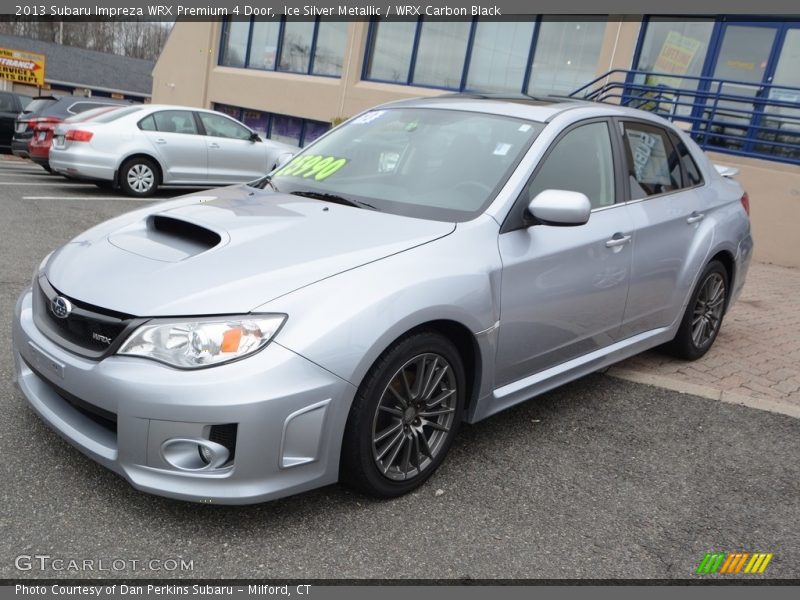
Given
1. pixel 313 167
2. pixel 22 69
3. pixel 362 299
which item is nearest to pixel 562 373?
pixel 362 299

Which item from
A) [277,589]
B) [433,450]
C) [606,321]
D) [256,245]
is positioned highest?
[256,245]

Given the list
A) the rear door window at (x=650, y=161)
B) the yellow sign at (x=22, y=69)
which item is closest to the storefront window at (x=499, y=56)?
the rear door window at (x=650, y=161)

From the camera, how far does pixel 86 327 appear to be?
2742 mm

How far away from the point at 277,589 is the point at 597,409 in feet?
7.90

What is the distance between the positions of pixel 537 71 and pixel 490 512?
43.7 ft

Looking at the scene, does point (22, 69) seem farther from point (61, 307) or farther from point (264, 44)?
point (61, 307)

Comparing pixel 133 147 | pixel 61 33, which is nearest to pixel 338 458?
pixel 133 147

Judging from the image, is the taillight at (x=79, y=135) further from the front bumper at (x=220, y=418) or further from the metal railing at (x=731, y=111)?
the front bumper at (x=220, y=418)

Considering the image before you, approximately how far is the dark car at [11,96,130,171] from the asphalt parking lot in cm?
1132

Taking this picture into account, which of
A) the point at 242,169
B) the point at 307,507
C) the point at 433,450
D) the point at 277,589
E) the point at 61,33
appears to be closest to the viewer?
the point at 277,589

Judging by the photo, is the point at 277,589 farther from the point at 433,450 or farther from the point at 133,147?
the point at 133,147

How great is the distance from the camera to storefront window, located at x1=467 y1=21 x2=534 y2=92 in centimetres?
1509

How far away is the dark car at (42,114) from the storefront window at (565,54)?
329 inches

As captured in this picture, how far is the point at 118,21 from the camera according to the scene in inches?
2746
